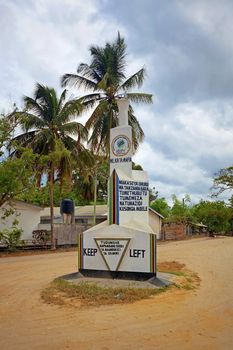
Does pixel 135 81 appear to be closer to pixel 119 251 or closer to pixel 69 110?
pixel 69 110

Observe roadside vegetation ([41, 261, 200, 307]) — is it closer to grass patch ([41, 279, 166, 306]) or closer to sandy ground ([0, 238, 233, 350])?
grass patch ([41, 279, 166, 306])

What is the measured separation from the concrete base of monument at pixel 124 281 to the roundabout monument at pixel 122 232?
0.09 meters

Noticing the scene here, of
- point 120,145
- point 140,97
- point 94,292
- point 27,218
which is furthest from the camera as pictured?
point 27,218

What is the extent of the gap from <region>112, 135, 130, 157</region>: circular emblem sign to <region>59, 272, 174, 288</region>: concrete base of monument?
3.79 m

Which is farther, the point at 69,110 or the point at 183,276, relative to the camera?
the point at 69,110

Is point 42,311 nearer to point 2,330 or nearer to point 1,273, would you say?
point 2,330

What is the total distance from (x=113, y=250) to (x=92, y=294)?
7.63 ft

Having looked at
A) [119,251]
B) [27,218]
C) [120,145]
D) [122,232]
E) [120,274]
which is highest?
[120,145]

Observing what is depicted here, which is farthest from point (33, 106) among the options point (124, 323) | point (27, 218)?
point (124, 323)

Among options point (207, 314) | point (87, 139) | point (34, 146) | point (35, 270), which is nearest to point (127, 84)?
point (87, 139)

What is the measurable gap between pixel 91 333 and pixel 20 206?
77.0ft

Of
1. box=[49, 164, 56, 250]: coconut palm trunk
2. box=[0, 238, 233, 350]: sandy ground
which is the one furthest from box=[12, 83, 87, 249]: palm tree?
box=[0, 238, 233, 350]: sandy ground

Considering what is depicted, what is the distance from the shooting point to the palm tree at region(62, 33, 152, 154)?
25906mm

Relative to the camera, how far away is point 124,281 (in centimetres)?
1119
